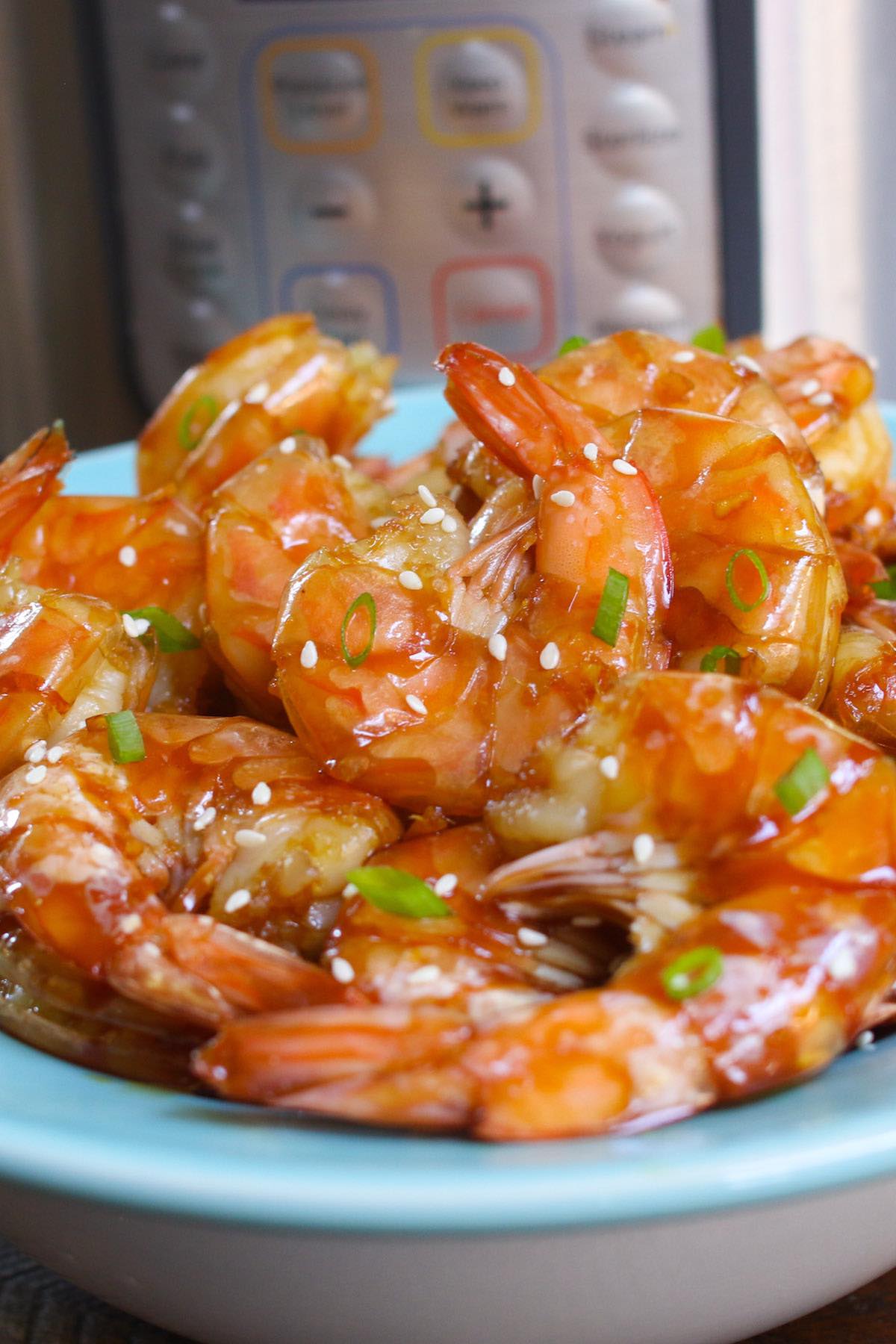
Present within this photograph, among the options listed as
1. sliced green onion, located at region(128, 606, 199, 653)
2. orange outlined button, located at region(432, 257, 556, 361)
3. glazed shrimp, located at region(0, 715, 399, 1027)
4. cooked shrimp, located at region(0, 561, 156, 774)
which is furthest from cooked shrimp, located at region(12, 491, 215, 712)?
orange outlined button, located at region(432, 257, 556, 361)

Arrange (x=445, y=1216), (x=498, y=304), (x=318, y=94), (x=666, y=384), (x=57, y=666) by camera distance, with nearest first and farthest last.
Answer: (x=445, y=1216) < (x=57, y=666) < (x=666, y=384) < (x=318, y=94) < (x=498, y=304)

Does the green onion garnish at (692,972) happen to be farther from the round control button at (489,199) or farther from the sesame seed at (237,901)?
the round control button at (489,199)

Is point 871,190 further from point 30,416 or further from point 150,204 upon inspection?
point 30,416

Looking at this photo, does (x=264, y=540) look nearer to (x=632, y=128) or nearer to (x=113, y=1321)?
(x=113, y=1321)

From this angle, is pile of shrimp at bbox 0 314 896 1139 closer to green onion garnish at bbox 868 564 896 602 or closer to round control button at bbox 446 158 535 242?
green onion garnish at bbox 868 564 896 602

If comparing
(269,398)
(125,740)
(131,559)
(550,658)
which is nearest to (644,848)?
(550,658)

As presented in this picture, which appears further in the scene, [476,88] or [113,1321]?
[476,88]
